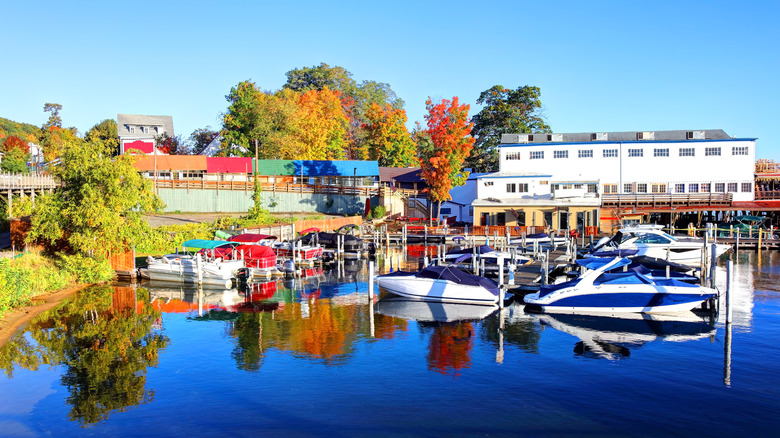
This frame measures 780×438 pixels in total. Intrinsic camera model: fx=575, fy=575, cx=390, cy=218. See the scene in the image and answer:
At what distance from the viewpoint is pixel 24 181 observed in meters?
46.4

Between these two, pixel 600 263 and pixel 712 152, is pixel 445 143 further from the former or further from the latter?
pixel 600 263

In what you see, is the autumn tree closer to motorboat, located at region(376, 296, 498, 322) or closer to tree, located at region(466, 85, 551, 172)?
tree, located at region(466, 85, 551, 172)

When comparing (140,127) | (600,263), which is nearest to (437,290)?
(600,263)

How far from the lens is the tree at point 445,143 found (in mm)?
63531

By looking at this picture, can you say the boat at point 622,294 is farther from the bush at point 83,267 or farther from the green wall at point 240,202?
the green wall at point 240,202

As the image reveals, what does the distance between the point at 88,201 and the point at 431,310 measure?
19.5 metres

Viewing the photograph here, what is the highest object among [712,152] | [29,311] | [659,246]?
[712,152]

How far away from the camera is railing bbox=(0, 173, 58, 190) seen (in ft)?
144

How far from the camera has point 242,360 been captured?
20219mm

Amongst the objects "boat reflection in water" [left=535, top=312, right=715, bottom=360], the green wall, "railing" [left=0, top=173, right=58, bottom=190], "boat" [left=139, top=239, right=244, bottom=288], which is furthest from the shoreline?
the green wall

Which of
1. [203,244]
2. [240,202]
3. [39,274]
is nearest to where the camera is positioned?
[39,274]

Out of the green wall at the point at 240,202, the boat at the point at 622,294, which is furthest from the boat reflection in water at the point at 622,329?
the green wall at the point at 240,202

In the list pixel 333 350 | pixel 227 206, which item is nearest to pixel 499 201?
pixel 227 206

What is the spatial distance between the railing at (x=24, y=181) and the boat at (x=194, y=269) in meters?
13.2
